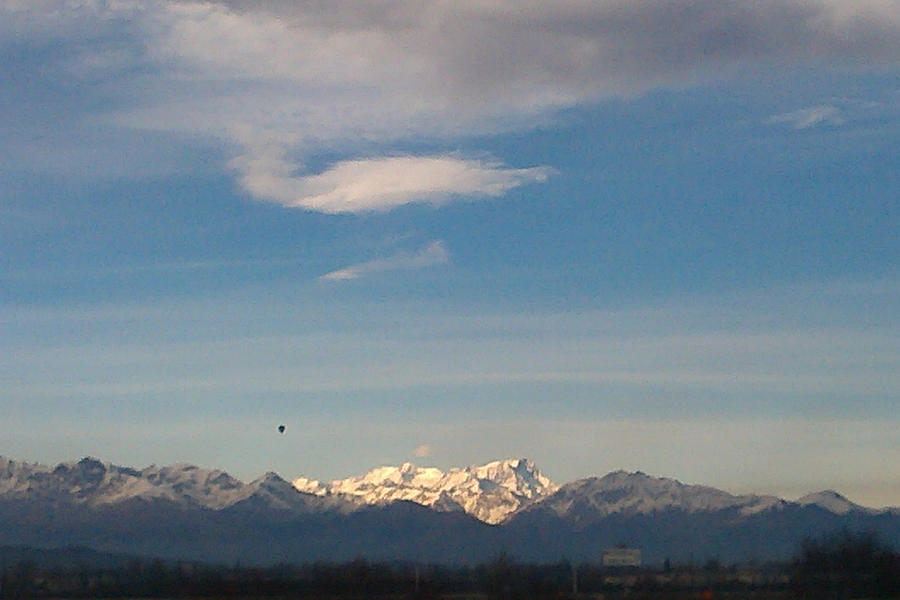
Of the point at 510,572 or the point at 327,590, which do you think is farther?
the point at 510,572

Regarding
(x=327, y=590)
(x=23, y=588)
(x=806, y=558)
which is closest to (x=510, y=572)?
(x=327, y=590)

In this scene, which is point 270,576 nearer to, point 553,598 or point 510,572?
point 510,572

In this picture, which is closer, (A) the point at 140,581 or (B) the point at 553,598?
(B) the point at 553,598

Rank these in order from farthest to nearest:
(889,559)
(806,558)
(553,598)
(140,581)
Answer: (140,581) → (806,558) → (889,559) → (553,598)

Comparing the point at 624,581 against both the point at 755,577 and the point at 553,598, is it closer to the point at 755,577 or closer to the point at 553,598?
the point at 755,577

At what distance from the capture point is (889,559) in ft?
479

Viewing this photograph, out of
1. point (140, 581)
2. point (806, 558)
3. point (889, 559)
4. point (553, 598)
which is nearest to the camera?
point (553, 598)

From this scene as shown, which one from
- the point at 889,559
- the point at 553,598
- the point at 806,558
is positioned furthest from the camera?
the point at 806,558

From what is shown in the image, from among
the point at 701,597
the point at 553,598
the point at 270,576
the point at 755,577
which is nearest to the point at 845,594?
the point at 701,597

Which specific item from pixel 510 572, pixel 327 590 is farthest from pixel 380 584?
pixel 510 572

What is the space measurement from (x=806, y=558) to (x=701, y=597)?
37.4 meters

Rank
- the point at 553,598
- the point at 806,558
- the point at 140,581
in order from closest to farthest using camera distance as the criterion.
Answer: the point at 553,598
the point at 806,558
the point at 140,581

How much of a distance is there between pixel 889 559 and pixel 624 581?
124ft

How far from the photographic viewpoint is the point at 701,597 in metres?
126
